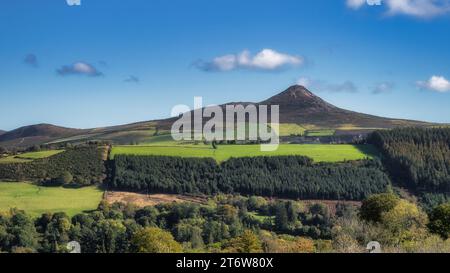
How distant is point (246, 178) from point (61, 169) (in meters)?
26.9

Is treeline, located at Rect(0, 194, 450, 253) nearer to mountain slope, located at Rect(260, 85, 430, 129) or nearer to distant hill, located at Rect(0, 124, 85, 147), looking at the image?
mountain slope, located at Rect(260, 85, 430, 129)

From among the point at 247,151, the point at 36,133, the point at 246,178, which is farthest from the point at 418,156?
the point at 36,133

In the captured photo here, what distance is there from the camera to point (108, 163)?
73.1 meters

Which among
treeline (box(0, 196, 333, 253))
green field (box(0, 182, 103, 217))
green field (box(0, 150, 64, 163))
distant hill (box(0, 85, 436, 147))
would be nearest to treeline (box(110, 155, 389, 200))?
green field (box(0, 182, 103, 217))

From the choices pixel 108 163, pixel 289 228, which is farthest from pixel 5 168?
pixel 289 228

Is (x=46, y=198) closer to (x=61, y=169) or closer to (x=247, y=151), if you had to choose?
(x=61, y=169)

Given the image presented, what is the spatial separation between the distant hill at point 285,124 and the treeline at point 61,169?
63.7 ft

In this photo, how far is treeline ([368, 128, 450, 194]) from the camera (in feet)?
253

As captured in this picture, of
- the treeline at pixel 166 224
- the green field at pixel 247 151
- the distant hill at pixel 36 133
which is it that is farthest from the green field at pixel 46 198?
the distant hill at pixel 36 133

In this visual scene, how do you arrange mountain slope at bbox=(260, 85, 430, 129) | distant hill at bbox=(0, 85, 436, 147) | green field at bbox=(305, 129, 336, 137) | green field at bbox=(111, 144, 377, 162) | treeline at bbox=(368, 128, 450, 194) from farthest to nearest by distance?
mountain slope at bbox=(260, 85, 430, 129) < distant hill at bbox=(0, 85, 436, 147) < green field at bbox=(305, 129, 336, 137) < green field at bbox=(111, 144, 377, 162) < treeline at bbox=(368, 128, 450, 194)

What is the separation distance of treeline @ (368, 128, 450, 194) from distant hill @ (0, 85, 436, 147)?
18454 mm

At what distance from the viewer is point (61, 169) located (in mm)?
67688
